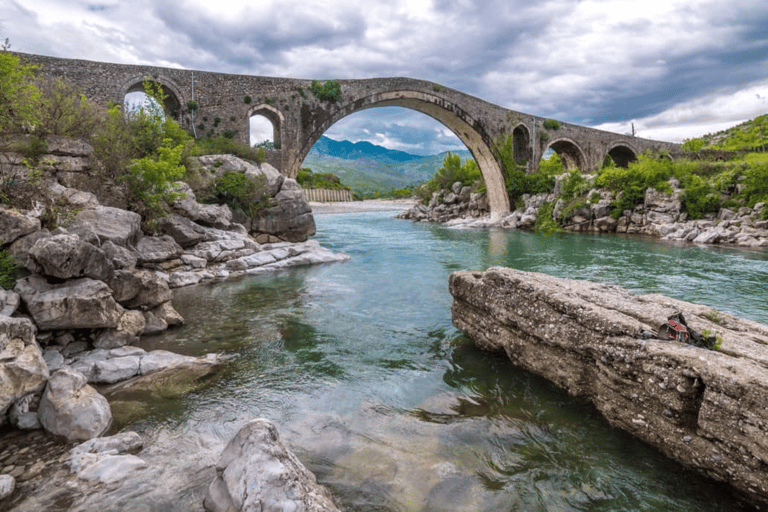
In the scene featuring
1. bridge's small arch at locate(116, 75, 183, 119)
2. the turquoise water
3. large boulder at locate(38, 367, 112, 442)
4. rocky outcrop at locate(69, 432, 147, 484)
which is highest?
bridge's small arch at locate(116, 75, 183, 119)

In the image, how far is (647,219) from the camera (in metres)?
22.6

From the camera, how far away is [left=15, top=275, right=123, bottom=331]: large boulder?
493cm

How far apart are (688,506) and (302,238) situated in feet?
48.1

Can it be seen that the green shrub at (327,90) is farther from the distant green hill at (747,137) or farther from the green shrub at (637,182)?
the distant green hill at (747,137)

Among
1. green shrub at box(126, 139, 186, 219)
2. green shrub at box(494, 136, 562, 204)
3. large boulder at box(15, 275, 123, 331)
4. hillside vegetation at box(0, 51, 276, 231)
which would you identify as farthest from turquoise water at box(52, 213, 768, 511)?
green shrub at box(494, 136, 562, 204)

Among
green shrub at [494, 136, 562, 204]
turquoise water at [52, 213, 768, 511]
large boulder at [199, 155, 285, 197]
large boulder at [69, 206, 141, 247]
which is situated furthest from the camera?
green shrub at [494, 136, 562, 204]

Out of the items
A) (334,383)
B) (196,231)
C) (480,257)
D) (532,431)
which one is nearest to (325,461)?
(334,383)

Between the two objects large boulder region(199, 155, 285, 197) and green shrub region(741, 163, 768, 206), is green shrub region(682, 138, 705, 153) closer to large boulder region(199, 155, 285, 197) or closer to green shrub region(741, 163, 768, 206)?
green shrub region(741, 163, 768, 206)

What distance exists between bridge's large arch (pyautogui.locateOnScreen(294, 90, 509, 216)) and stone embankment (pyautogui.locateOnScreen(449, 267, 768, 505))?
66.7ft

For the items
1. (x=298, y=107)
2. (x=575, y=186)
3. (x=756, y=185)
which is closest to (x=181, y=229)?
(x=298, y=107)

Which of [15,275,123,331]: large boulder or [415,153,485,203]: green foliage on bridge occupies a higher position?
[415,153,485,203]: green foliage on bridge

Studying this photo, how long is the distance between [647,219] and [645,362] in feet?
75.7

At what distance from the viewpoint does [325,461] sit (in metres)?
3.27

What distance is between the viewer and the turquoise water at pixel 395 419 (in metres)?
2.86
